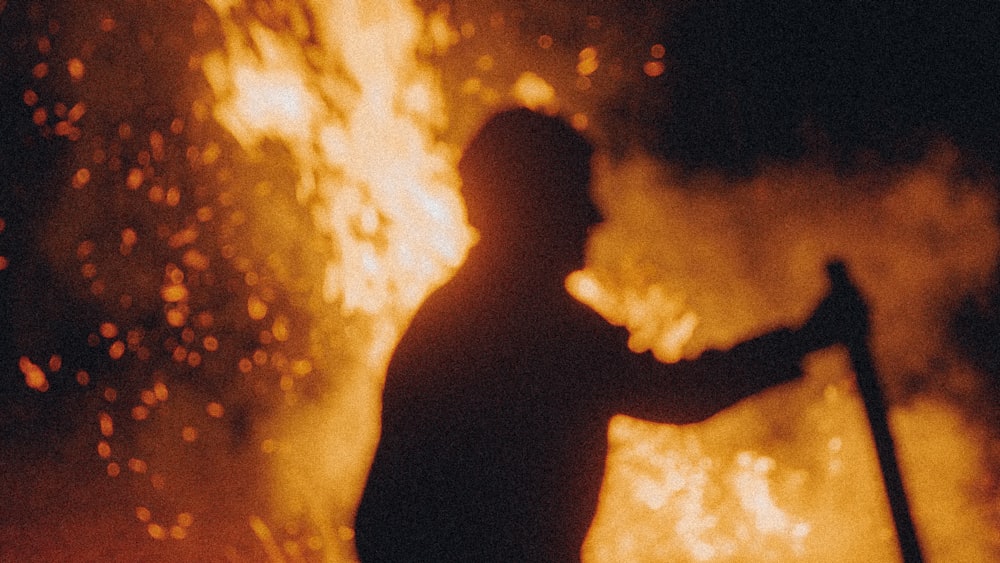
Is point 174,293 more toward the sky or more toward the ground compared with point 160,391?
more toward the sky

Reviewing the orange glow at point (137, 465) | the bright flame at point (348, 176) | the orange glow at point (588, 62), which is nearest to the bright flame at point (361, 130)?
the bright flame at point (348, 176)

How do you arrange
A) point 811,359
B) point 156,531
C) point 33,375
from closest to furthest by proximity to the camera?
point 811,359
point 156,531
point 33,375

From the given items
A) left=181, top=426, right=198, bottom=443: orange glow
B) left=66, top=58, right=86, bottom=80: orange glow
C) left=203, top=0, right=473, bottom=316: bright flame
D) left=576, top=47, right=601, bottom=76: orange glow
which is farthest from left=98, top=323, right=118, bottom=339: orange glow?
left=576, top=47, right=601, bottom=76: orange glow

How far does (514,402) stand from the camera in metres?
1.30

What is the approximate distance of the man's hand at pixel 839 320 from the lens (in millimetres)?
1373

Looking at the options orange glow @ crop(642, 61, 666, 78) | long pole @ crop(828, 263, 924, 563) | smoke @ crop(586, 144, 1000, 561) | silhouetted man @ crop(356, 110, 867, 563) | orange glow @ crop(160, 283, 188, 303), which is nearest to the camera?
silhouetted man @ crop(356, 110, 867, 563)

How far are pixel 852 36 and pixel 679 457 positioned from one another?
1602 millimetres

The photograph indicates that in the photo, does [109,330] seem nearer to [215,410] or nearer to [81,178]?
[215,410]

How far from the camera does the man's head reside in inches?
56.5

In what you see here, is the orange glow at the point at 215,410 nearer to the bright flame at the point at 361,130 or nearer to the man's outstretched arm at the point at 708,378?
the bright flame at the point at 361,130

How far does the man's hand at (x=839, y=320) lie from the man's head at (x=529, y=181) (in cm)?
53

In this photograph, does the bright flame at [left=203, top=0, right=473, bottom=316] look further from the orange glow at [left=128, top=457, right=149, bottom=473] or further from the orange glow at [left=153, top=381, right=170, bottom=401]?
the orange glow at [left=128, top=457, right=149, bottom=473]

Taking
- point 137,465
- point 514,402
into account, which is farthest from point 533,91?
point 137,465

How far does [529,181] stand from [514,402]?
0.50 metres
